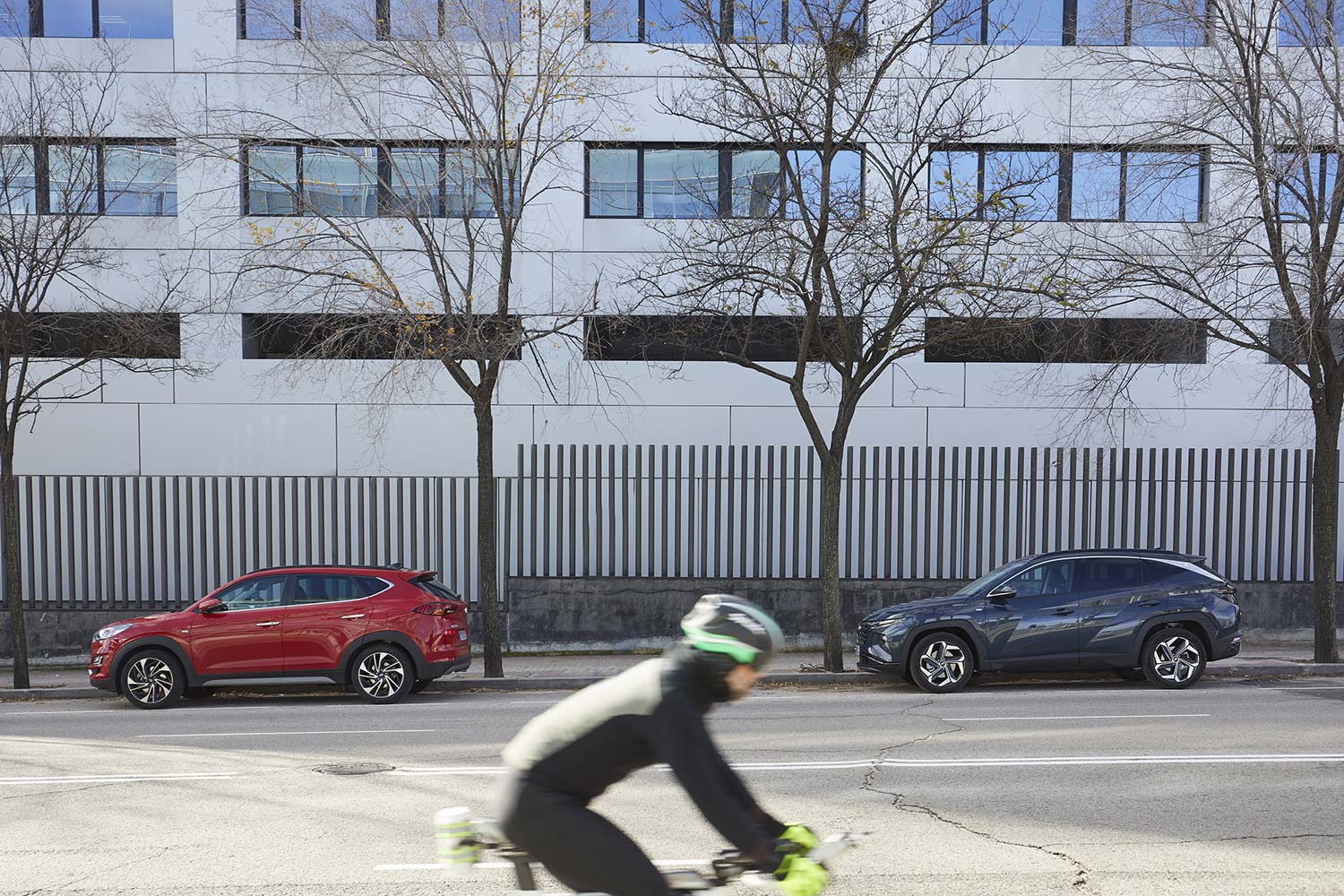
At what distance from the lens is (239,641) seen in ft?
43.2

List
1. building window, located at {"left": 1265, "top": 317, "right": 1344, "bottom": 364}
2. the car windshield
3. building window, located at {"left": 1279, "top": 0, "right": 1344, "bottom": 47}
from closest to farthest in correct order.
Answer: the car windshield < building window, located at {"left": 1265, "top": 317, "right": 1344, "bottom": 364} < building window, located at {"left": 1279, "top": 0, "right": 1344, "bottom": 47}

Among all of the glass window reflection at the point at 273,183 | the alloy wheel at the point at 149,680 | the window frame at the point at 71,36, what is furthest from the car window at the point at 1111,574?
the window frame at the point at 71,36

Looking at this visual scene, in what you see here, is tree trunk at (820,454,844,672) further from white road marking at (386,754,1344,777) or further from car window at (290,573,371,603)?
white road marking at (386,754,1344,777)

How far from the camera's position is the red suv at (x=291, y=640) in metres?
13.2

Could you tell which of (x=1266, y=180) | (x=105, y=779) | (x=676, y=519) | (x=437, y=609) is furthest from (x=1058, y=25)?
(x=105, y=779)

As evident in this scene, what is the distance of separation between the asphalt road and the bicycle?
2497mm

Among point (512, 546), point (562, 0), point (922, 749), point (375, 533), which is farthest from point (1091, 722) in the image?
point (562, 0)

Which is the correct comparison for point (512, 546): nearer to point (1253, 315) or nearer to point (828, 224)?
point (828, 224)

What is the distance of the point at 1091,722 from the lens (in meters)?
10.6

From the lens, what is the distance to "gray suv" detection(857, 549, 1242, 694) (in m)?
13.1

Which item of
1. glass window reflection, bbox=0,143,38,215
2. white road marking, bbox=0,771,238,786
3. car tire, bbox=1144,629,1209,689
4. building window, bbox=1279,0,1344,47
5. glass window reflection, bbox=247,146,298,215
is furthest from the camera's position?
glass window reflection, bbox=247,146,298,215

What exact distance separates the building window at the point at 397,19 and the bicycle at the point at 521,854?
13186 mm

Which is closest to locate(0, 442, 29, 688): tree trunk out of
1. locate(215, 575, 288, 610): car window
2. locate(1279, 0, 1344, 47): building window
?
locate(215, 575, 288, 610): car window

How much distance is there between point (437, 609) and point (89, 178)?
830 cm
